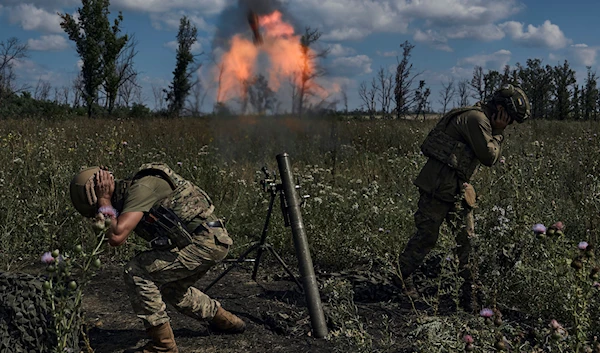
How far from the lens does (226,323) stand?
13.1ft

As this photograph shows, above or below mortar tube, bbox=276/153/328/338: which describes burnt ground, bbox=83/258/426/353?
below

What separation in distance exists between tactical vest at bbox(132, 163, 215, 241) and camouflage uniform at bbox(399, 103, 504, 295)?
201 cm

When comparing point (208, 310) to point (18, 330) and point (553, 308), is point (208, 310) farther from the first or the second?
point (553, 308)

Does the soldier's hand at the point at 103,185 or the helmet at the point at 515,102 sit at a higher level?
the helmet at the point at 515,102

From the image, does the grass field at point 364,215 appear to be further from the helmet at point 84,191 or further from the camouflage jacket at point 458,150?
the helmet at point 84,191

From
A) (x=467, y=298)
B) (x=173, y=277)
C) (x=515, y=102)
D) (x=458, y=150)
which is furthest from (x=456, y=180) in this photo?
(x=173, y=277)

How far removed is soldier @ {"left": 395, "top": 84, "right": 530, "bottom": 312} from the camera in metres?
4.50

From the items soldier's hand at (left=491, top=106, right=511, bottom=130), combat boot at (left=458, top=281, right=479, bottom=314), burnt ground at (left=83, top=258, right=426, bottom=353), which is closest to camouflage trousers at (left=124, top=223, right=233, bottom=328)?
burnt ground at (left=83, top=258, right=426, bottom=353)

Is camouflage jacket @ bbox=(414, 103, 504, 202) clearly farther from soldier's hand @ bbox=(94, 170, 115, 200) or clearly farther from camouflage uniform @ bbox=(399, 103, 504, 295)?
soldier's hand @ bbox=(94, 170, 115, 200)

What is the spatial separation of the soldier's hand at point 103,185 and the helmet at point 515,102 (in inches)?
121

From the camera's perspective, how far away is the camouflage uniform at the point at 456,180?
4520 mm

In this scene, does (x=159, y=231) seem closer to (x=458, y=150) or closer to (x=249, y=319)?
(x=249, y=319)

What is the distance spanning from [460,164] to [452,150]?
0.44 ft

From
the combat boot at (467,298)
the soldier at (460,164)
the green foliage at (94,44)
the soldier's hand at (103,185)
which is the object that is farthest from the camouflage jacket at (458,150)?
the green foliage at (94,44)
